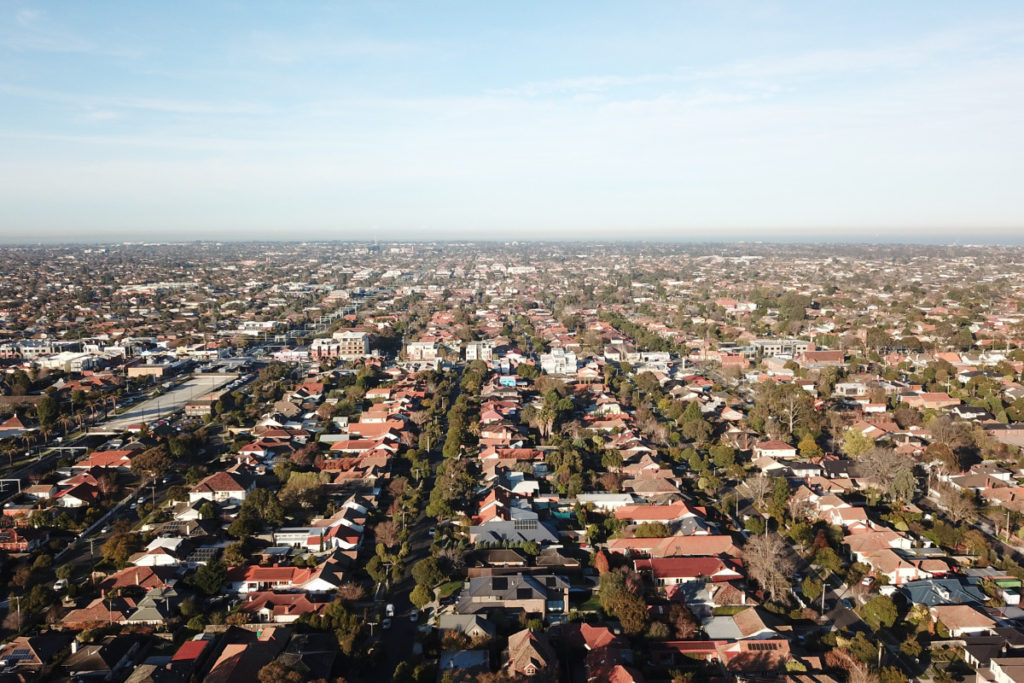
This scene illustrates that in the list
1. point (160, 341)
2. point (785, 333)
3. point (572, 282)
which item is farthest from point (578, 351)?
point (572, 282)

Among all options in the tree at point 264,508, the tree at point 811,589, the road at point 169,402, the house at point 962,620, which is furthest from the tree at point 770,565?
the road at point 169,402

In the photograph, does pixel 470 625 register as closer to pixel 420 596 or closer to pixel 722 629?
pixel 420 596

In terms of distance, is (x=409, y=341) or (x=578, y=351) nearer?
(x=578, y=351)

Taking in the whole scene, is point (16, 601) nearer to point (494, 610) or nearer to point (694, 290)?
point (494, 610)

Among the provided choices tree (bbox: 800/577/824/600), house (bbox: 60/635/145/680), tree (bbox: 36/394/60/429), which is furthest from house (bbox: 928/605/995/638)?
tree (bbox: 36/394/60/429)

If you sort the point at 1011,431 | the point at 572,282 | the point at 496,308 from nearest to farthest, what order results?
the point at 1011,431 → the point at 496,308 → the point at 572,282

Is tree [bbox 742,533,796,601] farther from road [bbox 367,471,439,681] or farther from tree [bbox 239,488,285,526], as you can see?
tree [bbox 239,488,285,526]

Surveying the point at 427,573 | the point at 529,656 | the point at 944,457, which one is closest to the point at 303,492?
the point at 427,573
